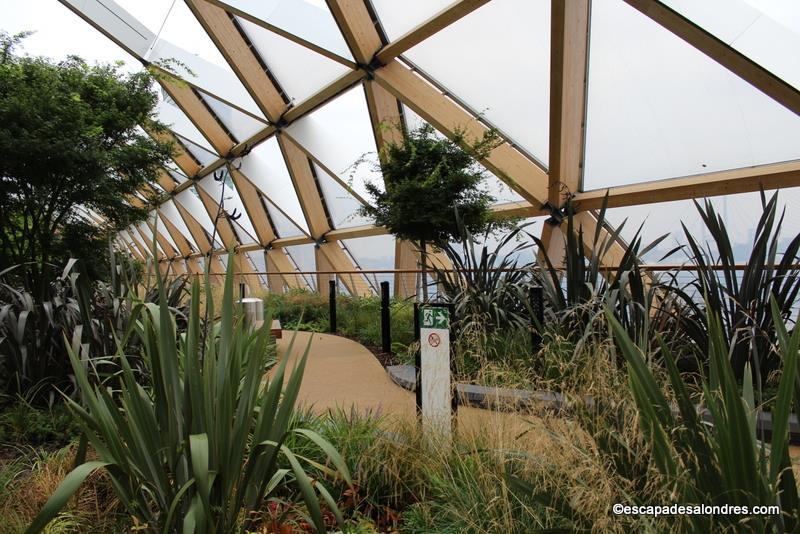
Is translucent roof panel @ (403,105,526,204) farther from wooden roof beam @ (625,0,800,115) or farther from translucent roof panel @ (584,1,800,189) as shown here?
wooden roof beam @ (625,0,800,115)

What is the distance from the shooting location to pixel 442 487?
7.31ft

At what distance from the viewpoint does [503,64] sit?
8508 mm

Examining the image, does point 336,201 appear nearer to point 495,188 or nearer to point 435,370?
point 495,188

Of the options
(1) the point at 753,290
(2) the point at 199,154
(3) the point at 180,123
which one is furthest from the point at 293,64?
(1) the point at 753,290

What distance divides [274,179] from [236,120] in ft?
7.07

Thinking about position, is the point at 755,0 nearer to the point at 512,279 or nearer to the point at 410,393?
the point at 512,279

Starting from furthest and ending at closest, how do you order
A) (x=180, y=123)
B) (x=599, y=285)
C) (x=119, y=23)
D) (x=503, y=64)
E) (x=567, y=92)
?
(x=180, y=123) < (x=119, y=23) < (x=503, y=64) < (x=567, y=92) < (x=599, y=285)

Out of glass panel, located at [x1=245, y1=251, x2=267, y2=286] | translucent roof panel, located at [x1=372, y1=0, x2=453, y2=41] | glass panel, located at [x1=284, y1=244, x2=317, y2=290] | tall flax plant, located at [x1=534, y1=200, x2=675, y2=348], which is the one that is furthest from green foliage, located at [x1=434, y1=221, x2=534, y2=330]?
glass panel, located at [x1=245, y1=251, x2=267, y2=286]

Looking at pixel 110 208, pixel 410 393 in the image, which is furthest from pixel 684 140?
pixel 110 208

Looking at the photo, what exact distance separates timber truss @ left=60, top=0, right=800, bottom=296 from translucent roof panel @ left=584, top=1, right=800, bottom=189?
0.65ft

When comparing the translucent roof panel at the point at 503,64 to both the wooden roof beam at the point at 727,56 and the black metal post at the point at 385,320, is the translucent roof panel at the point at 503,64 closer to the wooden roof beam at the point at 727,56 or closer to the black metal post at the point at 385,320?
the wooden roof beam at the point at 727,56

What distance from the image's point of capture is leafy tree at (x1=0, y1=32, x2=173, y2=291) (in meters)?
6.23

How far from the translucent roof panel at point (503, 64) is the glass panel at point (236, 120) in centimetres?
696

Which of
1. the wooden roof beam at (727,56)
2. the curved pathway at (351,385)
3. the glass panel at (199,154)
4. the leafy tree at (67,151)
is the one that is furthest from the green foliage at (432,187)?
the glass panel at (199,154)
